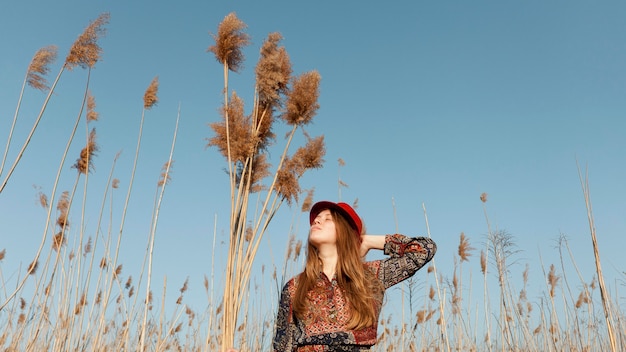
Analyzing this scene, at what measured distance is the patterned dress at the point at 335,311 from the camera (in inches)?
86.2

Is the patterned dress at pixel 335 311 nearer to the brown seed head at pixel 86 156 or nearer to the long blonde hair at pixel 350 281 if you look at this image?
the long blonde hair at pixel 350 281

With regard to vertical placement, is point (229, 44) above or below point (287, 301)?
above

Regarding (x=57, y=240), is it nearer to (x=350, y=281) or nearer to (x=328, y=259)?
(x=328, y=259)

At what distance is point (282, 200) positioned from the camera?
261cm

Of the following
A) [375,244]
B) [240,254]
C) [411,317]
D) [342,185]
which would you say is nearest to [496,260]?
[411,317]

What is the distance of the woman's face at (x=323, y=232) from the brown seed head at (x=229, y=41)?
3.03ft

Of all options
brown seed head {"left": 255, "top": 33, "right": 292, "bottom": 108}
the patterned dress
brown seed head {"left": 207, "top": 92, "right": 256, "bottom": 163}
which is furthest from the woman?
brown seed head {"left": 255, "top": 33, "right": 292, "bottom": 108}

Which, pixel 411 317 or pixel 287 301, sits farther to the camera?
pixel 411 317

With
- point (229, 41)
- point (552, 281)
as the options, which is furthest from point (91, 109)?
point (552, 281)

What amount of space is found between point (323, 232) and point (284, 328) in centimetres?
46

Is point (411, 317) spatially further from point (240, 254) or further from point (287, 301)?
point (240, 254)

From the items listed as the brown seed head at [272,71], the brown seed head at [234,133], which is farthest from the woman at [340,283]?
the brown seed head at [272,71]

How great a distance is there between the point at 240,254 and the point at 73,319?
1.95 metres

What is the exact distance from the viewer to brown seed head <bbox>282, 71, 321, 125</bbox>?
8.27 ft
